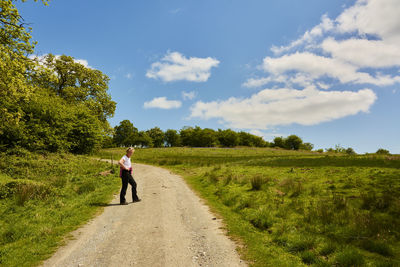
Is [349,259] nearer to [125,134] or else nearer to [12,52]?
[12,52]

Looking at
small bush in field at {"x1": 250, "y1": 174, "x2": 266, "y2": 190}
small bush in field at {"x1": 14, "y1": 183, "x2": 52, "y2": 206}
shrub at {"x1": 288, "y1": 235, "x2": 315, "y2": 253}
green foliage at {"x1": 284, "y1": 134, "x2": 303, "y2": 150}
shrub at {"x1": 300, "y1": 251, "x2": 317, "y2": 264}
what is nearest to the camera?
shrub at {"x1": 300, "y1": 251, "x2": 317, "y2": 264}

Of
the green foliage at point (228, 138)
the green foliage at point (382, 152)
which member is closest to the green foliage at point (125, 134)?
the green foliage at point (228, 138)

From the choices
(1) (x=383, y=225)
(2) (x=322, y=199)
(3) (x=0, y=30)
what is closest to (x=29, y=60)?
(3) (x=0, y=30)

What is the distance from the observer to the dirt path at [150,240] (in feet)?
16.9

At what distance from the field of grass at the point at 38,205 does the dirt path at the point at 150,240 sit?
2.00 ft

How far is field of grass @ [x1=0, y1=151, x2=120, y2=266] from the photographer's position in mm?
5844

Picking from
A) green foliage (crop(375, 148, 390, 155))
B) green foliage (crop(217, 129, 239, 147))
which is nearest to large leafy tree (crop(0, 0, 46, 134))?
green foliage (crop(375, 148, 390, 155))

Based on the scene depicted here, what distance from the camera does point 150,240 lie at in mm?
6207

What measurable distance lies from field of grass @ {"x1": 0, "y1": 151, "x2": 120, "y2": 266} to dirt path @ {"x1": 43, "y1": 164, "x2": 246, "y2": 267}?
Answer: 0.61 metres

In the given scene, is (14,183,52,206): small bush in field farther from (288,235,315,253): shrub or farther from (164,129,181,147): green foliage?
(164,129,181,147): green foliage

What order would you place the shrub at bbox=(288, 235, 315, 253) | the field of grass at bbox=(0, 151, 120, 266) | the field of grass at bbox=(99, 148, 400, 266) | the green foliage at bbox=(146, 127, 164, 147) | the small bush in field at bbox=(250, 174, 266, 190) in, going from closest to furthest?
the field of grass at bbox=(99, 148, 400, 266) < the field of grass at bbox=(0, 151, 120, 266) < the shrub at bbox=(288, 235, 315, 253) < the small bush in field at bbox=(250, 174, 266, 190) < the green foliage at bbox=(146, 127, 164, 147)

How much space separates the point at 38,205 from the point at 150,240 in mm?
6848

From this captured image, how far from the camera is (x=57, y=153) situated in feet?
70.7

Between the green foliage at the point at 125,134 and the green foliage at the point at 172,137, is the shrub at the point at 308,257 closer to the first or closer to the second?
the green foliage at the point at 125,134
